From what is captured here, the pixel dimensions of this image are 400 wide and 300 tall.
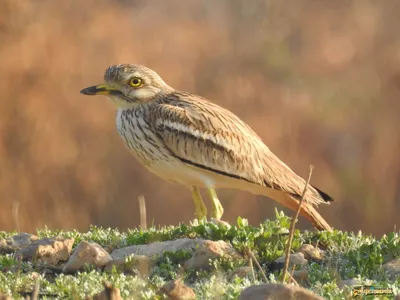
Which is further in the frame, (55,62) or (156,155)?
(55,62)

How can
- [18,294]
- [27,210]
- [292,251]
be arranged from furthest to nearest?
1. [27,210]
2. [292,251]
3. [18,294]

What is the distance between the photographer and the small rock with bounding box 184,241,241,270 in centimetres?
731

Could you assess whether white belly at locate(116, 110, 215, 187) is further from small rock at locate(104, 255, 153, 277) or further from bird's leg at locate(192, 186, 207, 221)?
small rock at locate(104, 255, 153, 277)

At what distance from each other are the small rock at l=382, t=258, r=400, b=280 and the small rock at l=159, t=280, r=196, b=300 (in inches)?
70.3

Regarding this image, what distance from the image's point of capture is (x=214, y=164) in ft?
31.8

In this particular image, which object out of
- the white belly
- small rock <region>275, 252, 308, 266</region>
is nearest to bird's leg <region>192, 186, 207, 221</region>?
the white belly

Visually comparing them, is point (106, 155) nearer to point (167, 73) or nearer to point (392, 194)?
point (167, 73)

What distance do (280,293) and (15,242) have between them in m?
3.22

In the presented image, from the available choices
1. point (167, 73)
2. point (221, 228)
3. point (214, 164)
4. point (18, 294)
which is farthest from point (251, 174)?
point (167, 73)

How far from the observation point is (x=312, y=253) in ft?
25.2

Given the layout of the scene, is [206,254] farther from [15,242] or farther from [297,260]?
[15,242]

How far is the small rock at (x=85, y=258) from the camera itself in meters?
7.28

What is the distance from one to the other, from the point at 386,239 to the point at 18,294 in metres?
2.69

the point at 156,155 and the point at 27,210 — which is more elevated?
the point at 156,155
